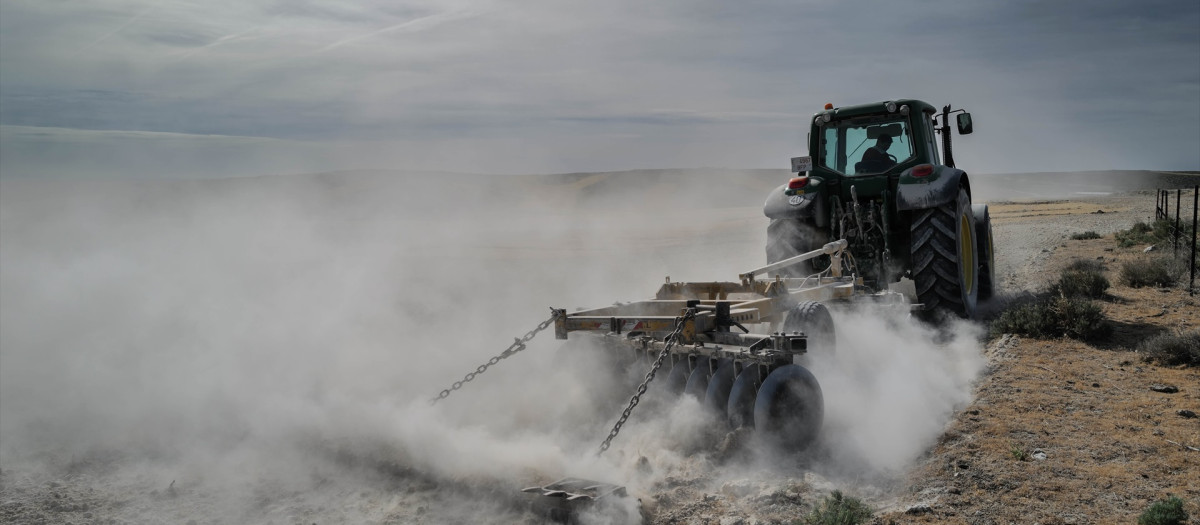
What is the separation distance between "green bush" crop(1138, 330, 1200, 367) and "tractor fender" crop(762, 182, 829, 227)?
3.45 meters

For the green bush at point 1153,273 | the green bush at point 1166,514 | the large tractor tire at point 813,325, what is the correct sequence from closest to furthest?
the green bush at point 1166,514 < the large tractor tire at point 813,325 < the green bush at point 1153,273

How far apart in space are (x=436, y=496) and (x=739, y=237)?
72.0ft

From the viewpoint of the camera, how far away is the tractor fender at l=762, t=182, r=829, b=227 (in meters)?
9.45

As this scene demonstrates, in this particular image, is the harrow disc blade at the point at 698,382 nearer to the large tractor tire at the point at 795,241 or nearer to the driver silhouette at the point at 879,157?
the large tractor tire at the point at 795,241

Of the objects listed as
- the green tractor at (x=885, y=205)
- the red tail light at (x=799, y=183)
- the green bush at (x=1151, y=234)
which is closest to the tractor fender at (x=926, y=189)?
the green tractor at (x=885, y=205)

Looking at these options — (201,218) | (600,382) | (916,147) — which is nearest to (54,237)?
(201,218)

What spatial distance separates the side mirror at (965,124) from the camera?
10.3 meters

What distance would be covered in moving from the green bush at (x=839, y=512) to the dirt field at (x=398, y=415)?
0.12 metres

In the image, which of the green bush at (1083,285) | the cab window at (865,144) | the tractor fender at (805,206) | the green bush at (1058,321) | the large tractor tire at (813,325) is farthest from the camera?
the green bush at (1083,285)

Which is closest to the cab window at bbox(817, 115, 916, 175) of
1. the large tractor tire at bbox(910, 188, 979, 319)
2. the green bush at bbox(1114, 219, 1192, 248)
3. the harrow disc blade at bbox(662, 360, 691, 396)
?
the large tractor tire at bbox(910, 188, 979, 319)

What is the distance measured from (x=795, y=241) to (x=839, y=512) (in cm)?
575

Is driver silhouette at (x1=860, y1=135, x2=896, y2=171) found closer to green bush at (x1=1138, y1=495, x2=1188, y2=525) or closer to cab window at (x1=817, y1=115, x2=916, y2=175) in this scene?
cab window at (x1=817, y1=115, x2=916, y2=175)

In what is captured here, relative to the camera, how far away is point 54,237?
9.73 metres

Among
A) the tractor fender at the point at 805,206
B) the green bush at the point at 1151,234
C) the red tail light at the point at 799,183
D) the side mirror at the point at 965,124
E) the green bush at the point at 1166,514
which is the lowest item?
the green bush at the point at 1151,234
